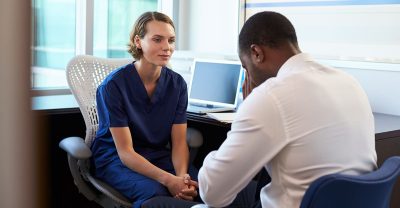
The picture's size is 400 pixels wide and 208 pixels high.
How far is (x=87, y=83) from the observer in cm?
206

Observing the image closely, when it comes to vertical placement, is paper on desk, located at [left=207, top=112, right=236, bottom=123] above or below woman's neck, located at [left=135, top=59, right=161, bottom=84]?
below

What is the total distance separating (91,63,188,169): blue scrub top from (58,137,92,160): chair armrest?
0.13m

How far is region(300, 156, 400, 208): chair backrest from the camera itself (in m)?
0.96

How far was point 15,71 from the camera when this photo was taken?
0.99ft

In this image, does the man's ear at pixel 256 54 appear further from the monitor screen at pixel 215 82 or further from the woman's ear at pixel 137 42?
the monitor screen at pixel 215 82

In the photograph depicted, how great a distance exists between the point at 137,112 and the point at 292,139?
97 cm

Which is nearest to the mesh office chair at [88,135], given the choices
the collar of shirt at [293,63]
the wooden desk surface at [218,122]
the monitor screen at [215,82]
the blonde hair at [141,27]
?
the wooden desk surface at [218,122]

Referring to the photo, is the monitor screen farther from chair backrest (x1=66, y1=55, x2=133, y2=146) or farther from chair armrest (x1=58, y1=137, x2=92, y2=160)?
chair armrest (x1=58, y1=137, x2=92, y2=160)

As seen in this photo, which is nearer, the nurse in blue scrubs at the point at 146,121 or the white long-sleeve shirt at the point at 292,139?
the white long-sleeve shirt at the point at 292,139

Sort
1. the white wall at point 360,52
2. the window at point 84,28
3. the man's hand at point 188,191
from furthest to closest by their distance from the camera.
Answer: the window at point 84,28
the white wall at point 360,52
the man's hand at point 188,191

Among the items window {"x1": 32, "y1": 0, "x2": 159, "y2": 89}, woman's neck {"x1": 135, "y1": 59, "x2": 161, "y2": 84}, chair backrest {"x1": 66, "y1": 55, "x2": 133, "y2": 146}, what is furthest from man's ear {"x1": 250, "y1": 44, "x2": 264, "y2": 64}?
window {"x1": 32, "y1": 0, "x2": 159, "y2": 89}

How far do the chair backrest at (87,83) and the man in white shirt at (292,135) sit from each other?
993 mm

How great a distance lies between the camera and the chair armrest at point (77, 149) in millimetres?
1717

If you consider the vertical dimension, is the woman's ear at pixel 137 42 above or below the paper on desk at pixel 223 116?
above
